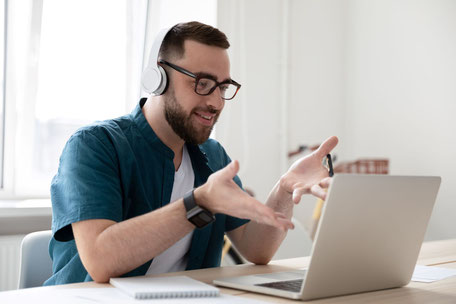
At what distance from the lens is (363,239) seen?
1.01 m

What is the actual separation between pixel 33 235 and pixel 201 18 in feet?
6.80

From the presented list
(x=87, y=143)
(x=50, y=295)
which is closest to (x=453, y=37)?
(x=87, y=143)

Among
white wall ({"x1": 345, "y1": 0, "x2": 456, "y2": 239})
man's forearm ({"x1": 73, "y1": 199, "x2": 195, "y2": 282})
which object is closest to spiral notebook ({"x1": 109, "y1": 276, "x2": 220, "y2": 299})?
man's forearm ({"x1": 73, "y1": 199, "x2": 195, "y2": 282})

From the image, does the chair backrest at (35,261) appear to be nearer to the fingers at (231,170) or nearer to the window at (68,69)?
the fingers at (231,170)

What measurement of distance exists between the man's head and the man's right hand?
48cm

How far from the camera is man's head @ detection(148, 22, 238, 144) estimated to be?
153 centimetres

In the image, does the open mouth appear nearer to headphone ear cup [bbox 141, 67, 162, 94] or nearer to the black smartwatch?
headphone ear cup [bbox 141, 67, 162, 94]

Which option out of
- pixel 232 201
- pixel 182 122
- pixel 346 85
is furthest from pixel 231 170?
pixel 346 85

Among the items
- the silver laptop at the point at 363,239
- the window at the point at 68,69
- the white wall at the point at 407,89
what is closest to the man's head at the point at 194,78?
the silver laptop at the point at 363,239

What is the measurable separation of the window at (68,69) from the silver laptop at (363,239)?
1972mm

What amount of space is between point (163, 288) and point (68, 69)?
215 cm

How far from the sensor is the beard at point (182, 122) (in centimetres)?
154

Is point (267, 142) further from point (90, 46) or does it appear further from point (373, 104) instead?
point (90, 46)

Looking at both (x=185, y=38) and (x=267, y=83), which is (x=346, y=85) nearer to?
(x=267, y=83)
